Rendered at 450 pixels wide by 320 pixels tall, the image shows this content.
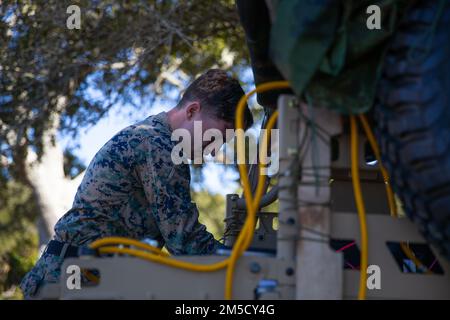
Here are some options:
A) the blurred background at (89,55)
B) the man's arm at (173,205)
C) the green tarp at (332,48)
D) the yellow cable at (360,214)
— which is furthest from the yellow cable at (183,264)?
the blurred background at (89,55)

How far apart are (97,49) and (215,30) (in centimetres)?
162

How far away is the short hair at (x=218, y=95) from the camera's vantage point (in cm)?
386

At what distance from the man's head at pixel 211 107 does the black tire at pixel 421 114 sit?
62.4 inches

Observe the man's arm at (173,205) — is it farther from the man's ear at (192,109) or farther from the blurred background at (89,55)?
the blurred background at (89,55)

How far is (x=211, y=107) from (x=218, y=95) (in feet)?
0.27

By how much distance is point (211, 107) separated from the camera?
3871 mm

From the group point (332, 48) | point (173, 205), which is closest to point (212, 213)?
point (173, 205)

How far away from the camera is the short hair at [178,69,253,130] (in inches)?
152

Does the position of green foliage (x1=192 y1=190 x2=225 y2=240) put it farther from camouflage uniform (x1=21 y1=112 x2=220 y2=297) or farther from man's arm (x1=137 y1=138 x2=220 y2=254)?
man's arm (x1=137 y1=138 x2=220 y2=254)

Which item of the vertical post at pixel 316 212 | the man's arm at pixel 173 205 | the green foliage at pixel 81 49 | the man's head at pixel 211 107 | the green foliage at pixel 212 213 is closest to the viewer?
the vertical post at pixel 316 212

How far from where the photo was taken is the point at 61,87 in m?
8.55

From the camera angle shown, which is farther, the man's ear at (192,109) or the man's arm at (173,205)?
the man's ear at (192,109)

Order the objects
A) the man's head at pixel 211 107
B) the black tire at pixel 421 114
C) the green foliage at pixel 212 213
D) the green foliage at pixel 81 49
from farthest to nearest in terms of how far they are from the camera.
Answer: the green foliage at pixel 212 213 → the green foliage at pixel 81 49 → the man's head at pixel 211 107 → the black tire at pixel 421 114

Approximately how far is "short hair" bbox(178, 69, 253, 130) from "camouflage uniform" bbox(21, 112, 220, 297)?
26 cm
